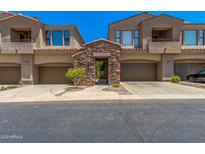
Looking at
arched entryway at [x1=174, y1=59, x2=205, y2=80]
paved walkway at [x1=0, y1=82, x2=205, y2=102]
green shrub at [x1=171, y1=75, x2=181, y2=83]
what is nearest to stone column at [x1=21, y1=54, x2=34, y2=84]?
paved walkway at [x1=0, y1=82, x2=205, y2=102]

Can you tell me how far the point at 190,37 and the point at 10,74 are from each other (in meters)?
26.2

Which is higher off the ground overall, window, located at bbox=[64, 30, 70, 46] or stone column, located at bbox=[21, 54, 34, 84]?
window, located at bbox=[64, 30, 70, 46]

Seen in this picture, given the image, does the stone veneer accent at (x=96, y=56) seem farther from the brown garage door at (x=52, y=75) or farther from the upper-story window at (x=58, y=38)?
the upper-story window at (x=58, y=38)

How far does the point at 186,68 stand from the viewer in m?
18.8

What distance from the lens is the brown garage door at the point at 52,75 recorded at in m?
18.2

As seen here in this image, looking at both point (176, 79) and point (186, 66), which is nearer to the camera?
point (176, 79)

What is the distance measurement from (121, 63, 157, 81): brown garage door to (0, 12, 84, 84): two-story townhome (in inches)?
301

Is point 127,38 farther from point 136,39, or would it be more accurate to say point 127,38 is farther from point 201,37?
point 201,37

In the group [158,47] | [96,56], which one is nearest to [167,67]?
[158,47]

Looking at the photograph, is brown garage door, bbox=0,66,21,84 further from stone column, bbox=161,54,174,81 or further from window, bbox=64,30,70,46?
stone column, bbox=161,54,174,81

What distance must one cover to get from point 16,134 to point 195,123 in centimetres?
583

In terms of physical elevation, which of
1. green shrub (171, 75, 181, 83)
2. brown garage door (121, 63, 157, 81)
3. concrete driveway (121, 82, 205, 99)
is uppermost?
brown garage door (121, 63, 157, 81)

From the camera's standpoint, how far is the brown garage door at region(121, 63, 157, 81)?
19.0 m

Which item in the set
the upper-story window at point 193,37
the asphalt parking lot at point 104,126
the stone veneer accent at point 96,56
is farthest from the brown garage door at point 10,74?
the upper-story window at point 193,37
